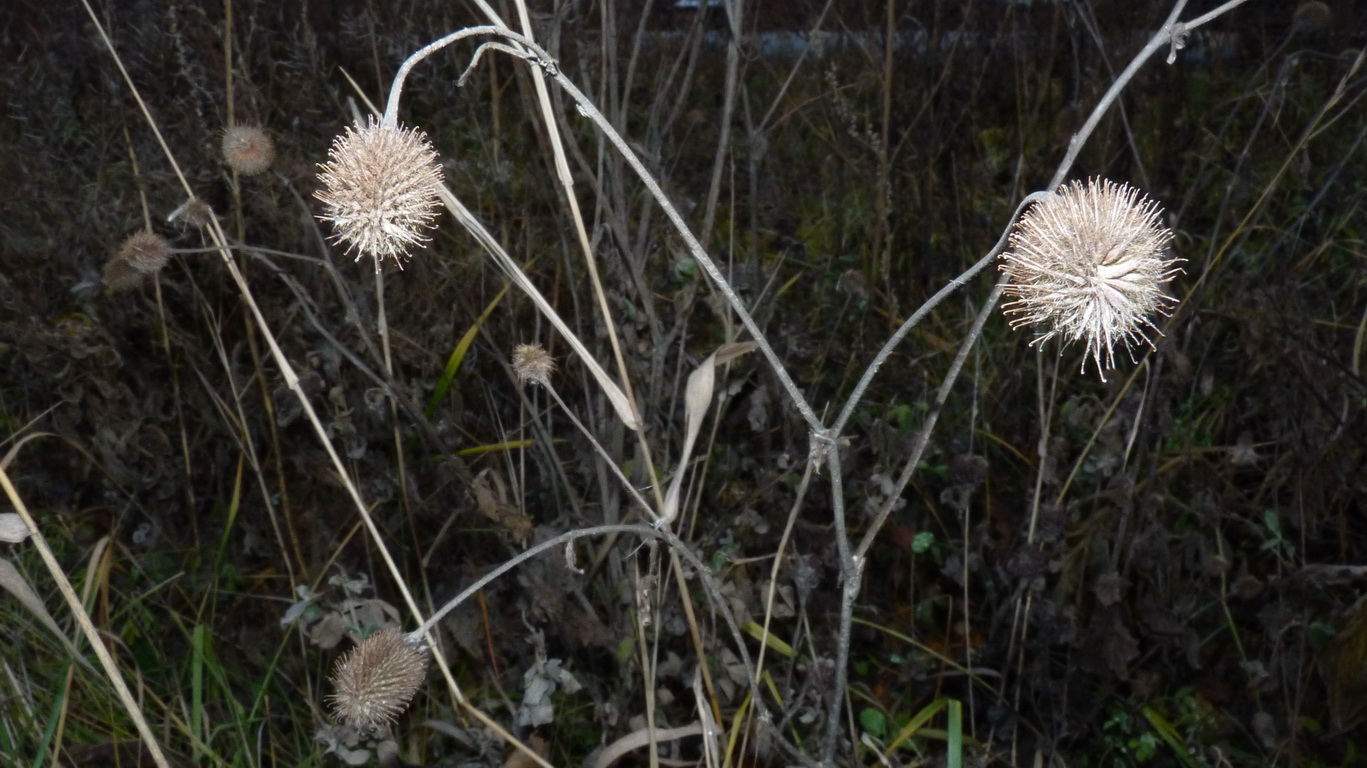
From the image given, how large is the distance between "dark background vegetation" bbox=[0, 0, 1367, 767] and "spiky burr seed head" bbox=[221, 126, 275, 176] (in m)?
0.15

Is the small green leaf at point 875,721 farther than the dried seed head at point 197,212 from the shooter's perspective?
Yes

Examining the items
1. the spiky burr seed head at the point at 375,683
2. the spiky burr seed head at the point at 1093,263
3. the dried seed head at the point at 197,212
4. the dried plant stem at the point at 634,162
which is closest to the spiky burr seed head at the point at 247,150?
the dried seed head at the point at 197,212

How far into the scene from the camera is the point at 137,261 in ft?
5.87

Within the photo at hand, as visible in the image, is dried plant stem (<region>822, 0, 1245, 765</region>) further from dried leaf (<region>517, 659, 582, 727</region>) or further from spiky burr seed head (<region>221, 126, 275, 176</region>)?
spiky burr seed head (<region>221, 126, 275, 176</region>)

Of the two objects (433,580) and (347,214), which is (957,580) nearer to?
(433,580)

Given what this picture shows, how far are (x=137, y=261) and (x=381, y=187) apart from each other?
955 millimetres

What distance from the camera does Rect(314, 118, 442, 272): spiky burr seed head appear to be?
3.41 feet

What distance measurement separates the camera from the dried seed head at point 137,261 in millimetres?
1790

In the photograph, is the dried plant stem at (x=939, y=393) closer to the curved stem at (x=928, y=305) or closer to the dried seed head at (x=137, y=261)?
the curved stem at (x=928, y=305)

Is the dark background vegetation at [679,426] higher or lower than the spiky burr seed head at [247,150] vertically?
lower

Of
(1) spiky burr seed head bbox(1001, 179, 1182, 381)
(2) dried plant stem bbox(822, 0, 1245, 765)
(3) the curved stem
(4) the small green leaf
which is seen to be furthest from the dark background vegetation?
(1) spiky burr seed head bbox(1001, 179, 1182, 381)

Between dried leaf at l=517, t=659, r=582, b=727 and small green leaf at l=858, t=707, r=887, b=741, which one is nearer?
dried leaf at l=517, t=659, r=582, b=727

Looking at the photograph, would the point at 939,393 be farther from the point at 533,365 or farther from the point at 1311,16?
the point at 1311,16

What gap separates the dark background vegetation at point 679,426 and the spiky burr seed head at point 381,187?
0.83m
